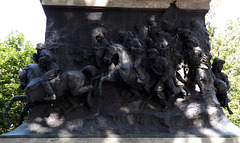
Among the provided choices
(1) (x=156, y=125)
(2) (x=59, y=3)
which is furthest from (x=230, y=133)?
(2) (x=59, y=3)

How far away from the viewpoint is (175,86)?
6.83m

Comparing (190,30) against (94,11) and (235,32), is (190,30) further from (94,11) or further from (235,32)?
(235,32)

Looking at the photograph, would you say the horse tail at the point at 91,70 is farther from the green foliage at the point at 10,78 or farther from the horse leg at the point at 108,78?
the green foliage at the point at 10,78

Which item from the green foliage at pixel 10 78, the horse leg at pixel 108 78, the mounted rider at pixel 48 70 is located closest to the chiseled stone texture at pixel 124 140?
the mounted rider at pixel 48 70

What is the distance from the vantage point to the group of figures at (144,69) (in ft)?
21.5

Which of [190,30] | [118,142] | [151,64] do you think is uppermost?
[190,30]

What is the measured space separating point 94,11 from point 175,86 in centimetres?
389

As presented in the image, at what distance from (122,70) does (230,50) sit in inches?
656

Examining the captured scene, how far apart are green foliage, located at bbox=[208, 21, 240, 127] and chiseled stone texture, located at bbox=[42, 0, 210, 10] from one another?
467 inches

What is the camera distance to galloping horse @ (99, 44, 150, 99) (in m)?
6.55

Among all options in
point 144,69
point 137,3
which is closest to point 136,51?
point 144,69

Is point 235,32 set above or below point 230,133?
above

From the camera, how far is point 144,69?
7012mm

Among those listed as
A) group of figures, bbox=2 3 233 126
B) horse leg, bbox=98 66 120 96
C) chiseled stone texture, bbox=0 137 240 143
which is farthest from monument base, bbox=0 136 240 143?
horse leg, bbox=98 66 120 96
